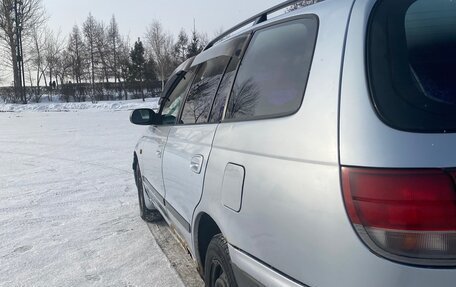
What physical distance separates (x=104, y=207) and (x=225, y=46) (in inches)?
145

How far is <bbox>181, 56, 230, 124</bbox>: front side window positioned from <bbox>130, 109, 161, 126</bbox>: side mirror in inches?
31.7

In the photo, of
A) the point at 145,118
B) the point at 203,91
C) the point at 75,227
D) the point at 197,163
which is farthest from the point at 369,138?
the point at 75,227

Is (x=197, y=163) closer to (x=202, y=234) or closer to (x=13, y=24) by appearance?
(x=202, y=234)

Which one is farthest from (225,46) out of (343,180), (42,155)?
(42,155)

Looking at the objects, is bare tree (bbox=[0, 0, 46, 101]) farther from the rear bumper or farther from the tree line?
the rear bumper

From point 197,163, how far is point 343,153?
1.24 metres

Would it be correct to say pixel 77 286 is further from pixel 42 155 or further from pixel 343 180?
pixel 42 155

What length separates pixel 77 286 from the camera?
11.2ft

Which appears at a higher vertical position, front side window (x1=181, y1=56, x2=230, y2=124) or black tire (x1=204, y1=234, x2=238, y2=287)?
front side window (x1=181, y1=56, x2=230, y2=124)

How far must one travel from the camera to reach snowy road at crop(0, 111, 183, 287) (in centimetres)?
365

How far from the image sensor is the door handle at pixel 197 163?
2.45 meters

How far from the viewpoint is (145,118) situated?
4105mm

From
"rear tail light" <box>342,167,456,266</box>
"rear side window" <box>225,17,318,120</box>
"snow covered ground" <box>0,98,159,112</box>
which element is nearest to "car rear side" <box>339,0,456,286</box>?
"rear tail light" <box>342,167,456,266</box>

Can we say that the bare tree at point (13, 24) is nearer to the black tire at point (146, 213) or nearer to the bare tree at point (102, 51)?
the bare tree at point (102, 51)
